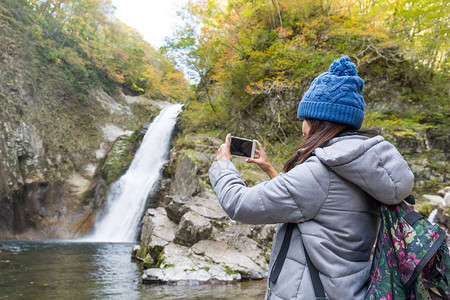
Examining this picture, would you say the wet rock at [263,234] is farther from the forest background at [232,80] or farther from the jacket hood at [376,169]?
the jacket hood at [376,169]

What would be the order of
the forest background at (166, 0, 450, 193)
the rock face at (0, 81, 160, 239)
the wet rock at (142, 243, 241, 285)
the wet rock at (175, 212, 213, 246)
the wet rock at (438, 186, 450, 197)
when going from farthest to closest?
the rock face at (0, 81, 160, 239)
the forest background at (166, 0, 450, 193)
the wet rock at (438, 186, 450, 197)
the wet rock at (175, 212, 213, 246)
the wet rock at (142, 243, 241, 285)

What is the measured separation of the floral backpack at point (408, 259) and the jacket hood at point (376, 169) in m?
0.09

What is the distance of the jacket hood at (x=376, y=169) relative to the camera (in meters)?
0.99

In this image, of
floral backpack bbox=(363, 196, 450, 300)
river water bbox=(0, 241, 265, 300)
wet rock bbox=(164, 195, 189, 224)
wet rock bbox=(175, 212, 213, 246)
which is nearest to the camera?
floral backpack bbox=(363, 196, 450, 300)

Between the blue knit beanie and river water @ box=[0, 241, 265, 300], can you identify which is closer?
the blue knit beanie

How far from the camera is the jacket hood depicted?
38.8 inches

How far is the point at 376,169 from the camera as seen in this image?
0.98 metres

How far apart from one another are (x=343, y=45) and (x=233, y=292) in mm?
8769

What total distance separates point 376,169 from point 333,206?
20cm

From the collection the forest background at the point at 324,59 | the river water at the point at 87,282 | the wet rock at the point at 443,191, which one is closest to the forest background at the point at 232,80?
the forest background at the point at 324,59

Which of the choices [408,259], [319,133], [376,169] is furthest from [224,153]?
[408,259]

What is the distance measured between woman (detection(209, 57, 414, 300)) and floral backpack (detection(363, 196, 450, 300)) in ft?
0.19

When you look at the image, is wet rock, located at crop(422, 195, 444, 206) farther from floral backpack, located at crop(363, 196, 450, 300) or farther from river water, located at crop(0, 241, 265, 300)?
floral backpack, located at crop(363, 196, 450, 300)

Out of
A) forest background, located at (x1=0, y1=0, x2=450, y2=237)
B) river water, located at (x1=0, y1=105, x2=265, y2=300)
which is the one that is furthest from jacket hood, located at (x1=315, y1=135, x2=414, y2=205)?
forest background, located at (x1=0, y1=0, x2=450, y2=237)
